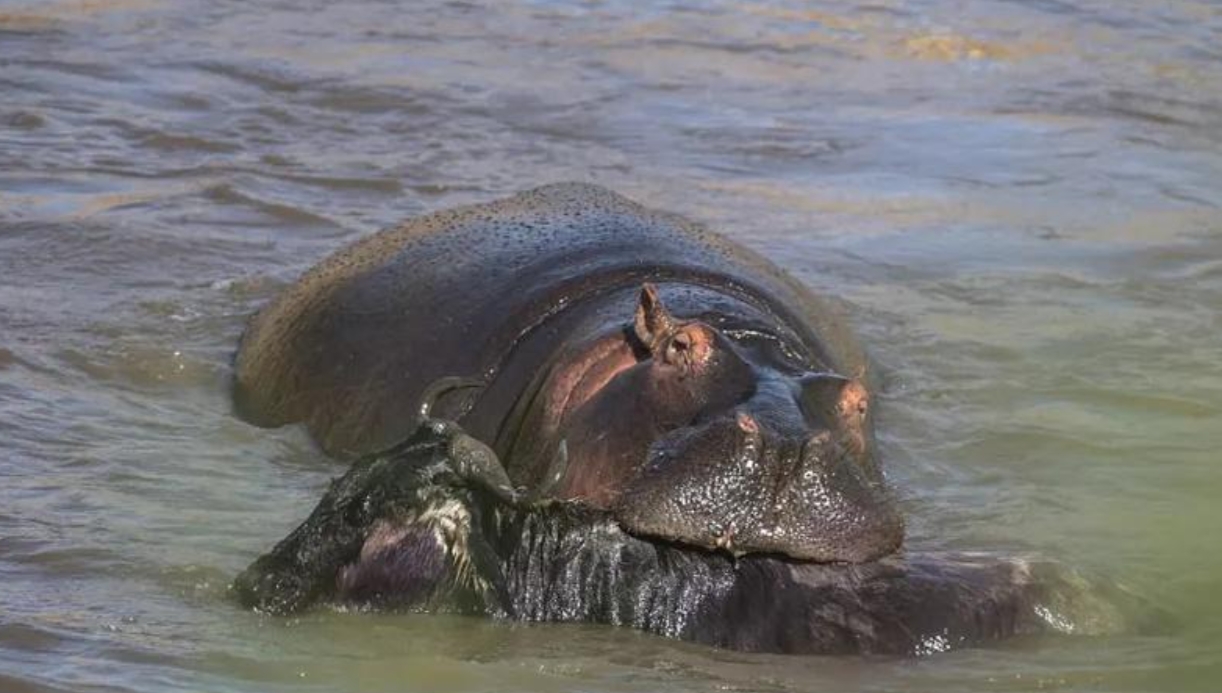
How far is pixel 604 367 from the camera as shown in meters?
4.91

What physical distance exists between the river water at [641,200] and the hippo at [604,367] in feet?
0.77

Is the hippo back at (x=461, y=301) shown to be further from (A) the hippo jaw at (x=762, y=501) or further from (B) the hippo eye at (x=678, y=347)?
(A) the hippo jaw at (x=762, y=501)

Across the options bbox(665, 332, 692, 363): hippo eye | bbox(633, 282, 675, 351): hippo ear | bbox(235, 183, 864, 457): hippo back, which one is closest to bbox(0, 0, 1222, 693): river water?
bbox(235, 183, 864, 457): hippo back

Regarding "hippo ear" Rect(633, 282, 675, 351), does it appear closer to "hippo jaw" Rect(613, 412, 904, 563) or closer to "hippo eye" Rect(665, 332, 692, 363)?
"hippo eye" Rect(665, 332, 692, 363)

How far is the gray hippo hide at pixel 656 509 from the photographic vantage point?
13.3ft

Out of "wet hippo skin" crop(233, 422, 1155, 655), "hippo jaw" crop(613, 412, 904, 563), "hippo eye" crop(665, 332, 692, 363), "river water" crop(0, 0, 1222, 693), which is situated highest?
"hippo eye" crop(665, 332, 692, 363)

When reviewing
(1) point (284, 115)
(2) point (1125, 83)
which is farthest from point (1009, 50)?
(1) point (284, 115)

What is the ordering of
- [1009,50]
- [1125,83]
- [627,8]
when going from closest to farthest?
[1125,83]
[1009,50]
[627,8]

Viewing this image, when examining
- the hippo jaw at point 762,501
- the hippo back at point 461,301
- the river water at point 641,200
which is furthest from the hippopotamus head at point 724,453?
the hippo back at point 461,301

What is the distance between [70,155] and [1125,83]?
A: 15.9ft

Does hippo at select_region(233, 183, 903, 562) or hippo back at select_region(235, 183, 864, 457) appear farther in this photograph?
hippo back at select_region(235, 183, 864, 457)

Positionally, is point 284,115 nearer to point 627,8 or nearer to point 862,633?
point 627,8

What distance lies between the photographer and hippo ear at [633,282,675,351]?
4707mm

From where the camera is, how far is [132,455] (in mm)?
5703
